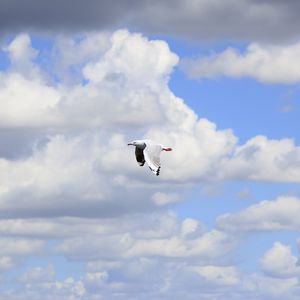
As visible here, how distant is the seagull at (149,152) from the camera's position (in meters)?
144

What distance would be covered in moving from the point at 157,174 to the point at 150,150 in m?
10.4

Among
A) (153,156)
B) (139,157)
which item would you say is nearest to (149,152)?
(153,156)

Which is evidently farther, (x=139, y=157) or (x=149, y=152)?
(x=139, y=157)

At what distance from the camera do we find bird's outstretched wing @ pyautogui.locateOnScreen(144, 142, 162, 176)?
143 metres

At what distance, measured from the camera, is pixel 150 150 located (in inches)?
5886

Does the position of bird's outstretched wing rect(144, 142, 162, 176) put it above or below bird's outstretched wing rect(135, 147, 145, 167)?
below

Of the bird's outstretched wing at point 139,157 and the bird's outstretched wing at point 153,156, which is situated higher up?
the bird's outstretched wing at point 139,157

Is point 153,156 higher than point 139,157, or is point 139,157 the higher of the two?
point 139,157

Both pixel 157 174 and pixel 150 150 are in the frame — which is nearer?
pixel 157 174

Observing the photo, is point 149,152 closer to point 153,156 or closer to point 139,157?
point 153,156

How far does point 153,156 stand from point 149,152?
1.22m

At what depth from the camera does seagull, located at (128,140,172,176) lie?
14411 cm

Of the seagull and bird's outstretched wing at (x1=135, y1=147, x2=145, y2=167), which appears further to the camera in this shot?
bird's outstretched wing at (x1=135, y1=147, x2=145, y2=167)

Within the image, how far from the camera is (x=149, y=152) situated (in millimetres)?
148875
